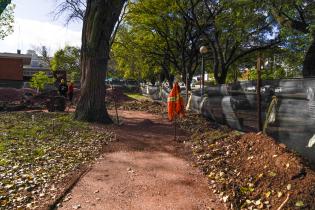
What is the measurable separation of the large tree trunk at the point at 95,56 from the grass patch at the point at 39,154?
1.06 metres

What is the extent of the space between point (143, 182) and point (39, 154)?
328 cm

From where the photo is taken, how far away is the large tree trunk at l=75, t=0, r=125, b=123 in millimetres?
14992

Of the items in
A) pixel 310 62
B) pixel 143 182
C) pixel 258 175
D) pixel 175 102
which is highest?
pixel 310 62

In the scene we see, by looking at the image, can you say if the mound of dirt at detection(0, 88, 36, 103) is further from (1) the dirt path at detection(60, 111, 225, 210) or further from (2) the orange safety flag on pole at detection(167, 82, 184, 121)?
(1) the dirt path at detection(60, 111, 225, 210)

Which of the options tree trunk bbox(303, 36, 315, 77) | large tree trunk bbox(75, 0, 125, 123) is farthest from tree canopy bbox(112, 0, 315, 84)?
large tree trunk bbox(75, 0, 125, 123)

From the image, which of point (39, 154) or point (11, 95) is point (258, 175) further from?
point (11, 95)

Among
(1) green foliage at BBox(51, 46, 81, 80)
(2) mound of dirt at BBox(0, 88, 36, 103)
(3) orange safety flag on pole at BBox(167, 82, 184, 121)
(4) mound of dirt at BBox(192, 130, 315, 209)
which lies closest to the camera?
(4) mound of dirt at BBox(192, 130, 315, 209)

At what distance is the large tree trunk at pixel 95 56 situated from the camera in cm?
1499

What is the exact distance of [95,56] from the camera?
15172 millimetres

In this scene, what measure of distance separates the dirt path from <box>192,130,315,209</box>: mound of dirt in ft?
1.02

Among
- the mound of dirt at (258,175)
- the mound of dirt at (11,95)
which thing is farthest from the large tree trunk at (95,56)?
the mound of dirt at (11,95)

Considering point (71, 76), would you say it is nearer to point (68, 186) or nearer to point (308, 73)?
point (308, 73)

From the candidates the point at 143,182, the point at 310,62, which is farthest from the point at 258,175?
the point at 310,62

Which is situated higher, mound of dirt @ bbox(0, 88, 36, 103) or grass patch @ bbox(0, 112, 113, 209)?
mound of dirt @ bbox(0, 88, 36, 103)
